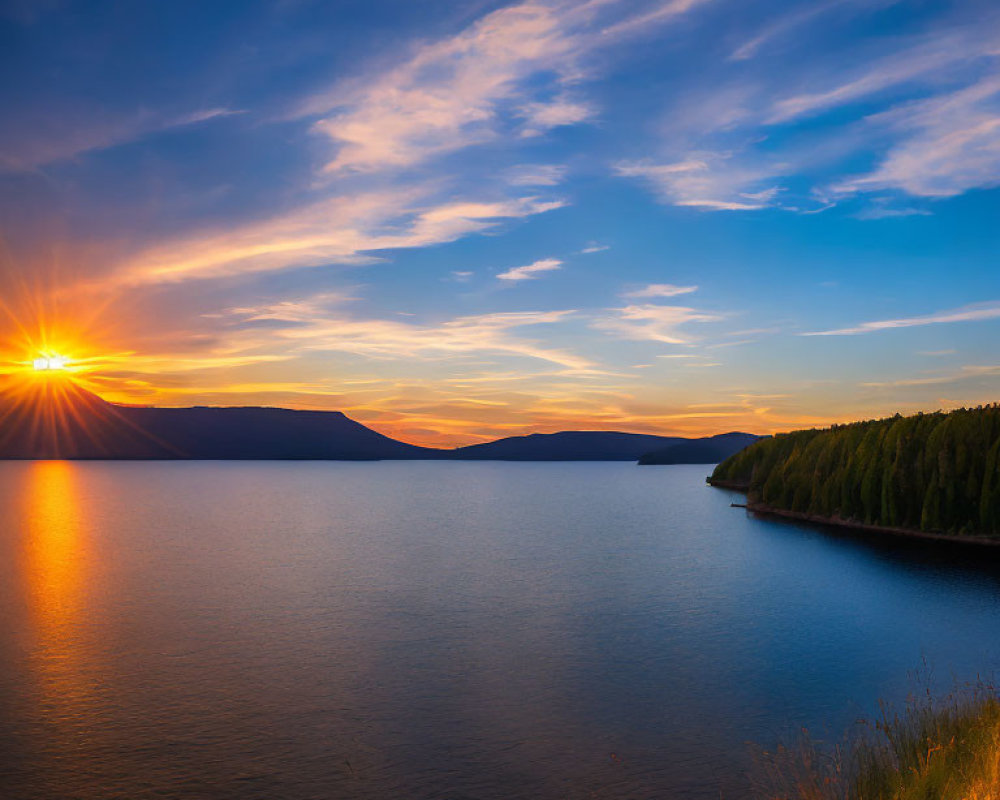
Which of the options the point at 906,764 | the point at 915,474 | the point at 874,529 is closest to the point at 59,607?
the point at 906,764

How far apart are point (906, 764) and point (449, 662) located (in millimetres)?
21390

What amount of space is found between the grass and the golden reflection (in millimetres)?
25662

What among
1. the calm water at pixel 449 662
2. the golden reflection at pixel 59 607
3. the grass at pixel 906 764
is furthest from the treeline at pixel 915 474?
the golden reflection at pixel 59 607

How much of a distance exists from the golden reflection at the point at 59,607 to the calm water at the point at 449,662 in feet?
0.84

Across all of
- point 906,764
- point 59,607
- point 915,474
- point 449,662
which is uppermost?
point 915,474

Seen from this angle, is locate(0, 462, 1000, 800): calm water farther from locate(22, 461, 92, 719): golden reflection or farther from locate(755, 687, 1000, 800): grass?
locate(755, 687, 1000, 800): grass

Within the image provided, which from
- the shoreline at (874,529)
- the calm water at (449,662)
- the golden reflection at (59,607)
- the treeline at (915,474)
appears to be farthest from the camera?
the treeline at (915,474)

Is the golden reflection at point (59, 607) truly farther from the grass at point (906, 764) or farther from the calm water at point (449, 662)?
the grass at point (906, 764)

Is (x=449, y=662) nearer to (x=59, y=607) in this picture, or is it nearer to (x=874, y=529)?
(x=59, y=607)

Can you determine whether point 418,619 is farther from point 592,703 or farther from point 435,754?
point 435,754

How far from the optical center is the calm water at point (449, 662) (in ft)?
76.3

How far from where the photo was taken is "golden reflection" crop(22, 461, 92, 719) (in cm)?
3111

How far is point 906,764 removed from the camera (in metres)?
19.2

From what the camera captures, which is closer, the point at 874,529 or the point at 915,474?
the point at 915,474
